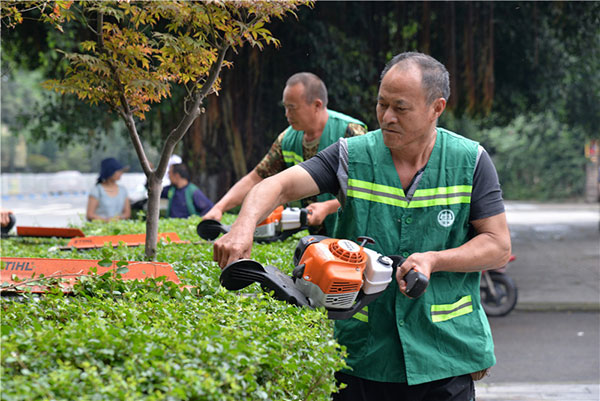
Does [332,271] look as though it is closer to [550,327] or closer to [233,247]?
[233,247]

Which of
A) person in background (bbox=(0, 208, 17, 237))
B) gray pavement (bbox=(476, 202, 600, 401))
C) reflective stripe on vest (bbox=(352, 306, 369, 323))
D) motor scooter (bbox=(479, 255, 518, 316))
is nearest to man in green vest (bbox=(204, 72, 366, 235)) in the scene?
reflective stripe on vest (bbox=(352, 306, 369, 323))

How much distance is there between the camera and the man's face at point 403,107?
2.64 meters

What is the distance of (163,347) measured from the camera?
1908 millimetres

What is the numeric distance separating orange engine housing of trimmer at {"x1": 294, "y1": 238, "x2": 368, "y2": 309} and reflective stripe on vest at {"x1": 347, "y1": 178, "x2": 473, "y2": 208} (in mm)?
363

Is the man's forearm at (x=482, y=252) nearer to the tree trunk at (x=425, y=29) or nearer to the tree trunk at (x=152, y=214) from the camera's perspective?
the tree trunk at (x=152, y=214)

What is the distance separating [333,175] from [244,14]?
1.42 metres

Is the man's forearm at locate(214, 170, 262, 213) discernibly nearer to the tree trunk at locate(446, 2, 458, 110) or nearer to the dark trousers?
the dark trousers

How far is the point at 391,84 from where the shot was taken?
2.65m

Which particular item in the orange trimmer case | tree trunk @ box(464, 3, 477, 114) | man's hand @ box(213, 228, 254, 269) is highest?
tree trunk @ box(464, 3, 477, 114)

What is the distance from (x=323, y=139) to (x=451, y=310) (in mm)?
2060

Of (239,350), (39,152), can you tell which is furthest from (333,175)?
(39,152)

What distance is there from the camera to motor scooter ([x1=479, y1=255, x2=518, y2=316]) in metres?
9.31

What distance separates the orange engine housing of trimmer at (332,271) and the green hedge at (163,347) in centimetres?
8

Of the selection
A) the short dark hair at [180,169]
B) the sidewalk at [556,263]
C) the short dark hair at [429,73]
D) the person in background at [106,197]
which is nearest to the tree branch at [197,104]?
the short dark hair at [429,73]
